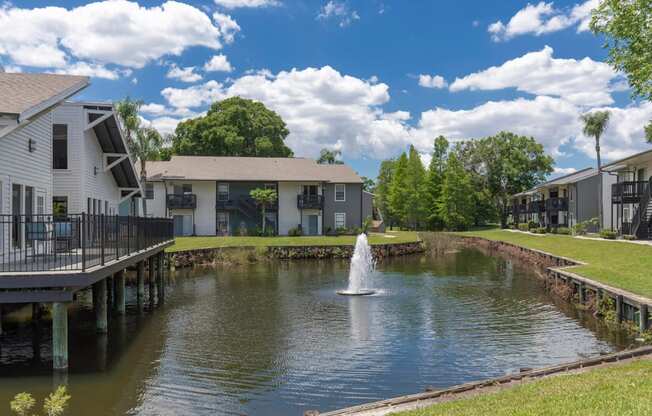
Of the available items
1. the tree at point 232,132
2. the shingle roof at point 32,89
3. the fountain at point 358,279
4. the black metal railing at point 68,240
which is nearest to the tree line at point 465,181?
the tree at point 232,132

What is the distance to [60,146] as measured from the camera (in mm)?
21359

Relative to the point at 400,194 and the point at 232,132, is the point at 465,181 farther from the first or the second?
the point at 232,132

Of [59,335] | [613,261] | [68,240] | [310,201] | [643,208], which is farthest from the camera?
[310,201]

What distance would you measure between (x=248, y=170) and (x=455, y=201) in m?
31.4

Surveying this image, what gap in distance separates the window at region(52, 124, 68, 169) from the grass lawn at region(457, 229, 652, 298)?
2073 centimetres

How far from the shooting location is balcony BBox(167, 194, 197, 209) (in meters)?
51.9

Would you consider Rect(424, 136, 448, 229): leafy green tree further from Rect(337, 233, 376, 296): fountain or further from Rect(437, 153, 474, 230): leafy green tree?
Rect(337, 233, 376, 296): fountain

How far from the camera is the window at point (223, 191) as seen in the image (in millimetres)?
53906

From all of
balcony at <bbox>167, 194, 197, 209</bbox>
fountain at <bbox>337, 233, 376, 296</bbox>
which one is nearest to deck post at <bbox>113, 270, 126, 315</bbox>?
fountain at <bbox>337, 233, 376, 296</bbox>

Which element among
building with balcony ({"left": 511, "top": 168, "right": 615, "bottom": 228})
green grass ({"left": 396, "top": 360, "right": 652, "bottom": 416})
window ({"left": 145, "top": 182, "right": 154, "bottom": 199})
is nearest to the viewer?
green grass ({"left": 396, "top": 360, "right": 652, "bottom": 416})

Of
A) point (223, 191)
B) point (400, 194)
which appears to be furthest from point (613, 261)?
point (400, 194)

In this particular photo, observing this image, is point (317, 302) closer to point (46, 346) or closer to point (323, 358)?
point (323, 358)

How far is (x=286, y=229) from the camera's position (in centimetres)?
5484

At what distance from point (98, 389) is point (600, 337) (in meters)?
13.3
